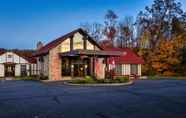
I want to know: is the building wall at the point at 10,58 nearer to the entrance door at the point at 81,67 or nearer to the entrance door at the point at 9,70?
the entrance door at the point at 9,70

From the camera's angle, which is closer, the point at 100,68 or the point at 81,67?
the point at 81,67

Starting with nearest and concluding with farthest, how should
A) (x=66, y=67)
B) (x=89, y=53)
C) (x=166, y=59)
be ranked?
(x=89, y=53), (x=66, y=67), (x=166, y=59)

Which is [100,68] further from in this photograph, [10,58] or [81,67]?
[10,58]

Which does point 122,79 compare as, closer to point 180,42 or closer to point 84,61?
point 84,61

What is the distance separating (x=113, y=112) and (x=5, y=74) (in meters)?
44.2

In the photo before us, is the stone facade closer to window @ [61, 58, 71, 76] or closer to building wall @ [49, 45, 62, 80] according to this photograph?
building wall @ [49, 45, 62, 80]

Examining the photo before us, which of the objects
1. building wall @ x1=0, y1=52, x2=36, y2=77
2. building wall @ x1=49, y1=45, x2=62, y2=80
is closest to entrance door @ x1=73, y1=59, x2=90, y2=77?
building wall @ x1=49, y1=45, x2=62, y2=80

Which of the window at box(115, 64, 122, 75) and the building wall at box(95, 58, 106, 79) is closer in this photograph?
the building wall at box(95, 58, 106, 79)

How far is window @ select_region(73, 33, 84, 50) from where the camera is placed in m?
40.1

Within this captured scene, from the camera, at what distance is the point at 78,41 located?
40.4 meters

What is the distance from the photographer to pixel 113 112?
1176 centimetres

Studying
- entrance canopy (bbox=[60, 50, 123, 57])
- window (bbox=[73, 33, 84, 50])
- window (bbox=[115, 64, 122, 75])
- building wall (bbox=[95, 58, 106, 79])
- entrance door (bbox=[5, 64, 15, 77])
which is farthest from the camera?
entrance door (bbox=[5, 64, 15, 77])

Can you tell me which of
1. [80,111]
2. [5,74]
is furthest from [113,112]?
[5,74]

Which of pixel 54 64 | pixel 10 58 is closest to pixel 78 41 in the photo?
pixel 54 64
